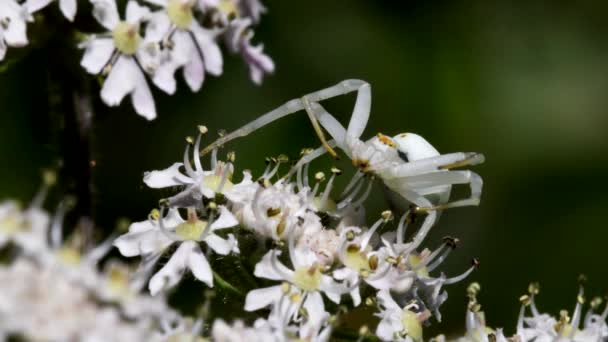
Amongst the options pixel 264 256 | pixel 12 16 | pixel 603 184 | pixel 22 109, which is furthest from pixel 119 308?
pixel 603 184

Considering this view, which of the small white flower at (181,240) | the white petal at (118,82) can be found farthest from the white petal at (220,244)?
the white petal at (118,82)

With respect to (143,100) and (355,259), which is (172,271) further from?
(143,100)

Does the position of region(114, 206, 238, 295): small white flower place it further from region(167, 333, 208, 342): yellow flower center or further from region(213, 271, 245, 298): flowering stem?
region(167, 333, 208, 342): yellow flower center

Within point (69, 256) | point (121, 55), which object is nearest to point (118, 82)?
point (121, 55)

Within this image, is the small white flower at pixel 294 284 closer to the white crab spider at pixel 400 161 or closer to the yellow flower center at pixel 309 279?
the yellow flower center at pixel 309 279

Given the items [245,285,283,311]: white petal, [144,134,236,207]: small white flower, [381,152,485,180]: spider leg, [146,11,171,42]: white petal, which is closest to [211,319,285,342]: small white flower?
[245,285,283,311]: white petal
